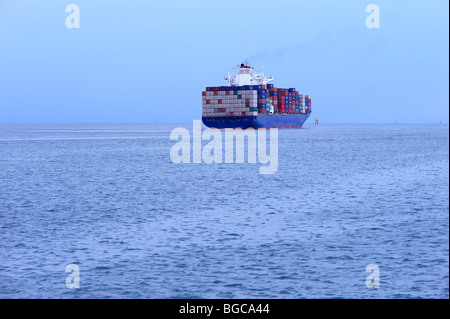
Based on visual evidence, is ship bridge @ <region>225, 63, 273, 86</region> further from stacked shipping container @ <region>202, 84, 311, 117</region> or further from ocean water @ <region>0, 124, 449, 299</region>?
ocean water @ <region>0, 124, 449, 299</region>

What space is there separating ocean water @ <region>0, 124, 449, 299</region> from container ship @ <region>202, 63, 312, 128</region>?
7794cm

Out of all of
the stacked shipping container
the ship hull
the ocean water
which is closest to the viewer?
the ocean water

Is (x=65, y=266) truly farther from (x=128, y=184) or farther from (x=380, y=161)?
(x=380, y=161)

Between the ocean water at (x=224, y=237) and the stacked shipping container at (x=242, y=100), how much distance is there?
77283mm

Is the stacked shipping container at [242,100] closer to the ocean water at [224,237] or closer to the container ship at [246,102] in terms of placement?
the container ship at [246,102]

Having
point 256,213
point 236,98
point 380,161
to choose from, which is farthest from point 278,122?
point 256,213

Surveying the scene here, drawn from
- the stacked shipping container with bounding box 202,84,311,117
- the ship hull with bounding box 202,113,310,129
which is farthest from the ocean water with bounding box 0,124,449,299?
the ship hull with bounding box 202,113,310,129

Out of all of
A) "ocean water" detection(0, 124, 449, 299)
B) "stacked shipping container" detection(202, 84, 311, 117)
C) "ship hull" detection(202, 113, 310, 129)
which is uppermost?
"stacked shipping container" detection(202, 84, 311, 117)

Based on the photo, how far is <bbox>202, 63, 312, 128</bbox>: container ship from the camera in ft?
383

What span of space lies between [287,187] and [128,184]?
933cm

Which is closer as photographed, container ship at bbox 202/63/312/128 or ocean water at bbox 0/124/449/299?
ocean water at bbox 0/124/449/299

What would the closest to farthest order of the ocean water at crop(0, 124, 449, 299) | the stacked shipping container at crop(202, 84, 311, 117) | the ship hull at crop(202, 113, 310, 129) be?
the ocean water at crop(0, 124, 449, 299) → the stacked shipping container at crop(202, 84, 311, 117) → the ship hull at crop(202, 113, 310, 129)

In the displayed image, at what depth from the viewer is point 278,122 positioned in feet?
441
